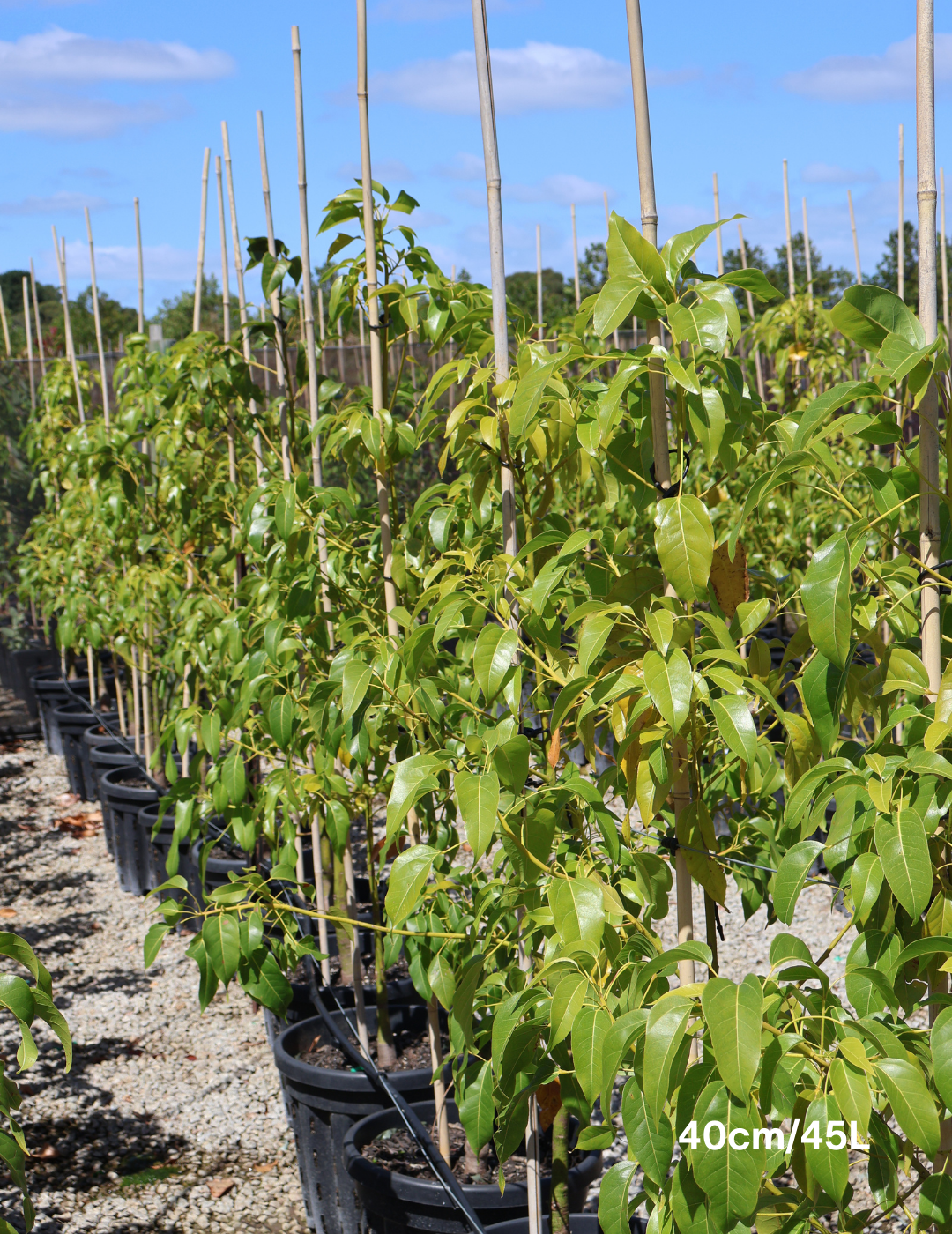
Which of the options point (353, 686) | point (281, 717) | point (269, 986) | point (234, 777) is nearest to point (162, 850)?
point (234, 777)

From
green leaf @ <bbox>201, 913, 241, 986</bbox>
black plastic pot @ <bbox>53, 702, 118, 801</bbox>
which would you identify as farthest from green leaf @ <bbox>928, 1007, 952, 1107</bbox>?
black plastic pot @ <bbox>53, 702, 118, 801</bbox>

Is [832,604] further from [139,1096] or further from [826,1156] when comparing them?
[139,1096]

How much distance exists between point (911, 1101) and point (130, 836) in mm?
4112

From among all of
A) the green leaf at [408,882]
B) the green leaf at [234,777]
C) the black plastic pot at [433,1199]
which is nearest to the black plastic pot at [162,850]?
the green leaf at [234,777]

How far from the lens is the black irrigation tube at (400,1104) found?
1.88 metres

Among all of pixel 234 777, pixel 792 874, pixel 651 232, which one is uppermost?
pixel 651 232

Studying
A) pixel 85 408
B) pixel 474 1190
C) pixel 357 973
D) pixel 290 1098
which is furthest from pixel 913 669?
pixel 85 408

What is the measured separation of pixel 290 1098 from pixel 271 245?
6.62 feet

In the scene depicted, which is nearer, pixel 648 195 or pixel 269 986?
pixel 648 195

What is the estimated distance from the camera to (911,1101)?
0.84m

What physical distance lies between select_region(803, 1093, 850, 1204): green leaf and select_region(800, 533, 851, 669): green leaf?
0.38 meters

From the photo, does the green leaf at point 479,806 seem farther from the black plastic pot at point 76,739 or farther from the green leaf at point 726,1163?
the black plastic pot at point 76,739

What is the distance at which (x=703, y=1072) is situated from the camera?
89 centimetres

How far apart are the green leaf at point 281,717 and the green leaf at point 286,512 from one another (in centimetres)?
31
